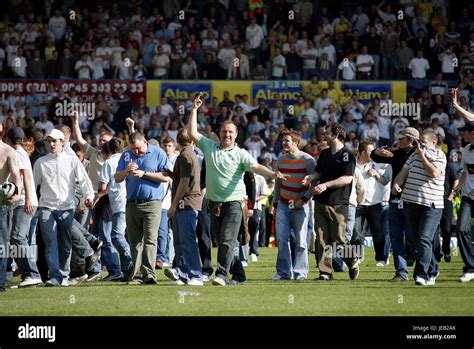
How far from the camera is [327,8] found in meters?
36.8

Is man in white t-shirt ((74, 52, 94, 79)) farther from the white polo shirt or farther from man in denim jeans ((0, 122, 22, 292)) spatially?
man in denim jeans ((0, 122, 22, 292))

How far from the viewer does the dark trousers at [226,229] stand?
14461mm

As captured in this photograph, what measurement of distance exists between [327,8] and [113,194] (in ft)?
72.1

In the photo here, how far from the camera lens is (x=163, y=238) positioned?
17953mm

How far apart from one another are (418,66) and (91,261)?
19.6 metres

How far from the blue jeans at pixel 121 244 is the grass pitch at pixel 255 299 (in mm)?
557

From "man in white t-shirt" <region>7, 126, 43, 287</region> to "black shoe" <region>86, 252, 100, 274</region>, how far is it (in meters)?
0.89

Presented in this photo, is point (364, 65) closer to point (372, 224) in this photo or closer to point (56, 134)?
point (372, 224)

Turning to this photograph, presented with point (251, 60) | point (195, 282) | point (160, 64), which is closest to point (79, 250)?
point (195, 282)

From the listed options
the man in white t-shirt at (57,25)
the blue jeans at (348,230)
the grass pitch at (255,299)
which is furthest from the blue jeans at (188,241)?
the man in white t-shirt at (57,25)

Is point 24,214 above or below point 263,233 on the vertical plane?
above

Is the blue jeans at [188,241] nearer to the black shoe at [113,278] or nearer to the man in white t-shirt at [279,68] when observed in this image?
the black shoe at [113,278]
